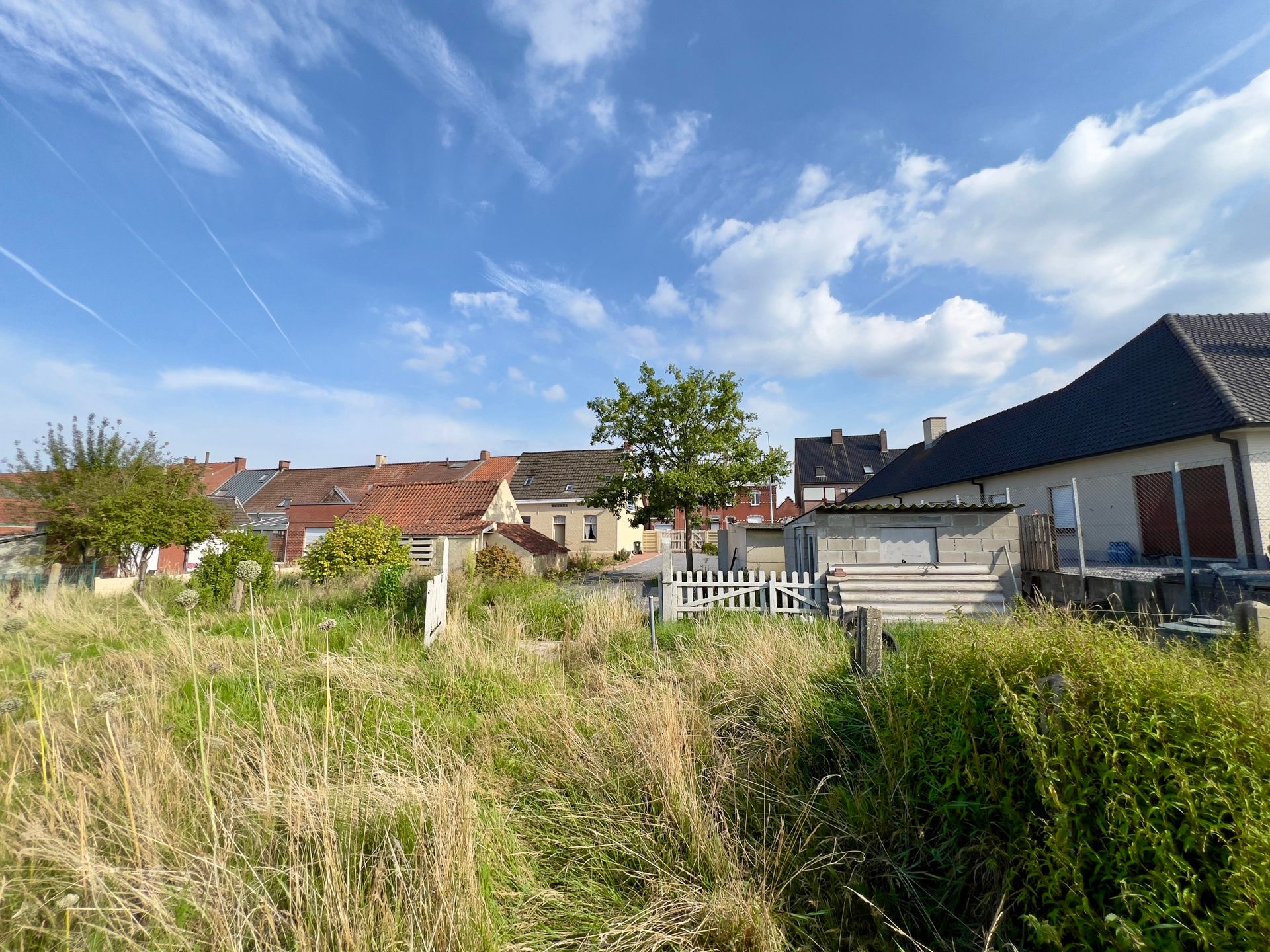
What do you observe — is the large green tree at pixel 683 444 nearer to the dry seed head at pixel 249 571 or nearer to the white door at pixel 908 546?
the white door at pixel 908 546

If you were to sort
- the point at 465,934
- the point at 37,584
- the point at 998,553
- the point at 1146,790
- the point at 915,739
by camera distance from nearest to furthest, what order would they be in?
the point at 1146,790 < the point at 465,934 < the point at 915,739 < the point at 998,553 < the point at 37,584

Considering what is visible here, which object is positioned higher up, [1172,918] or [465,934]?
[1172,918]

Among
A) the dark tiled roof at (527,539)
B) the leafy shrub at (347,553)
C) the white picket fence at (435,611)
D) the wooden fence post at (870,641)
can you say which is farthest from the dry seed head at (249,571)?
the dark tiled roof at (527,539)

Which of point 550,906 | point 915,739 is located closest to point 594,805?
point 550,906

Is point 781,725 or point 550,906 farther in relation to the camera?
point 781,725

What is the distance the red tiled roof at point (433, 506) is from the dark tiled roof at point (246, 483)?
84.3ft

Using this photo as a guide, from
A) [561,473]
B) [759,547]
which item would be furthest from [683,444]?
[561,473]

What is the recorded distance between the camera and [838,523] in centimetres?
954

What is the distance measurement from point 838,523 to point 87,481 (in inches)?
827

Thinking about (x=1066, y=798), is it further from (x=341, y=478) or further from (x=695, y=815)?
(x=341, y=478)

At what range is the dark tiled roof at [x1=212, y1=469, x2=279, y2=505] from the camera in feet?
135

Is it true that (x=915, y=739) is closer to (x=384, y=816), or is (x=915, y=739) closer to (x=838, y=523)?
(x=384, y=816)

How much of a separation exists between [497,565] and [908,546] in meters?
10.4

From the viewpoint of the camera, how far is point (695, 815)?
100 inches
